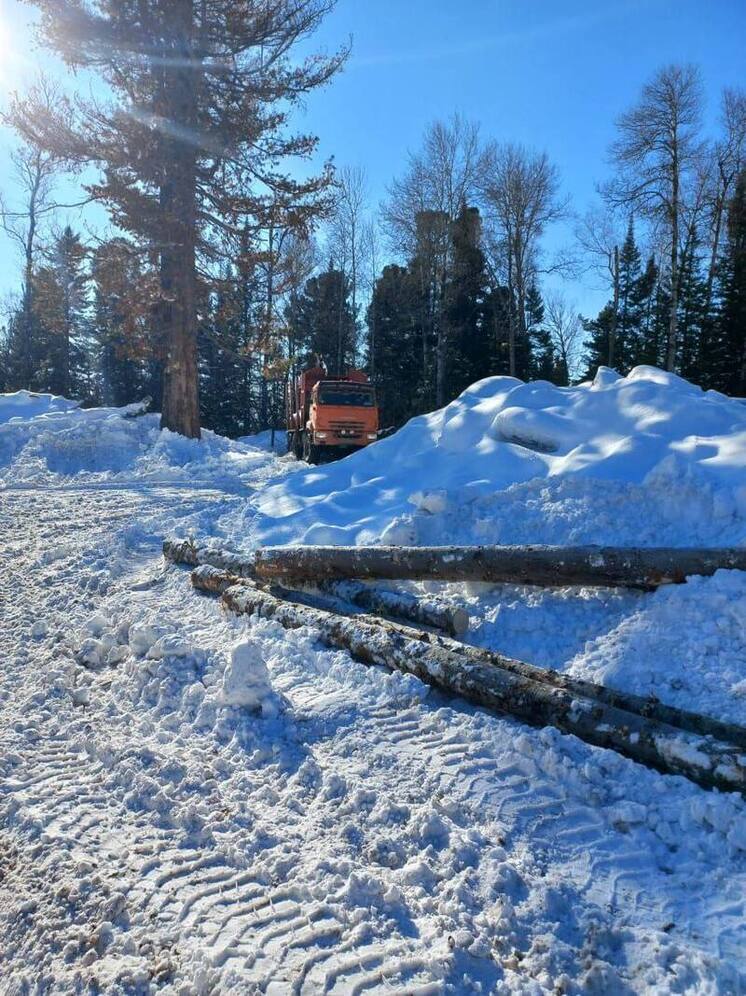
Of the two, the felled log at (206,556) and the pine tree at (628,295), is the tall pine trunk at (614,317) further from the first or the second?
the felled log at (206,556)

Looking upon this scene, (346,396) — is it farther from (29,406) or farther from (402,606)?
(402,606)

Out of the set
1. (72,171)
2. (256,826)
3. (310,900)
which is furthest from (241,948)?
(72,171)

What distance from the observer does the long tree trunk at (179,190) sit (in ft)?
47.6

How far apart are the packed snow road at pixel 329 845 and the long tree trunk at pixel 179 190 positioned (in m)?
12.2

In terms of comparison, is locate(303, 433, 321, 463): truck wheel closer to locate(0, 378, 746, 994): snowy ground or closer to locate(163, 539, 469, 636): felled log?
locate(163, 539, 469, 636): felled log

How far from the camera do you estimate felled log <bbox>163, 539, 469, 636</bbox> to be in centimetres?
482

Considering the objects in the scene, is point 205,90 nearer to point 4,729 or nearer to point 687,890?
point 4,729

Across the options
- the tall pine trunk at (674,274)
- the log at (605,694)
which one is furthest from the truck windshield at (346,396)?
the log at (605,694)

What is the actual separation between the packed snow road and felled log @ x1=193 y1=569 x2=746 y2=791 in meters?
0.09

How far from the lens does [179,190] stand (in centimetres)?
1470

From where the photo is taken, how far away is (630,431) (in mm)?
7828

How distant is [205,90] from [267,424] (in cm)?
2678

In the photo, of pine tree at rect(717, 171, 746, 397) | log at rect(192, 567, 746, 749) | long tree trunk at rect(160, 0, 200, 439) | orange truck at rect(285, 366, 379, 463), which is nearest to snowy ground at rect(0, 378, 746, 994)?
log at rect(192, 567, 746, 749)

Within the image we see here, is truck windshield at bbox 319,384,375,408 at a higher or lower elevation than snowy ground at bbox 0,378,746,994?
higher
